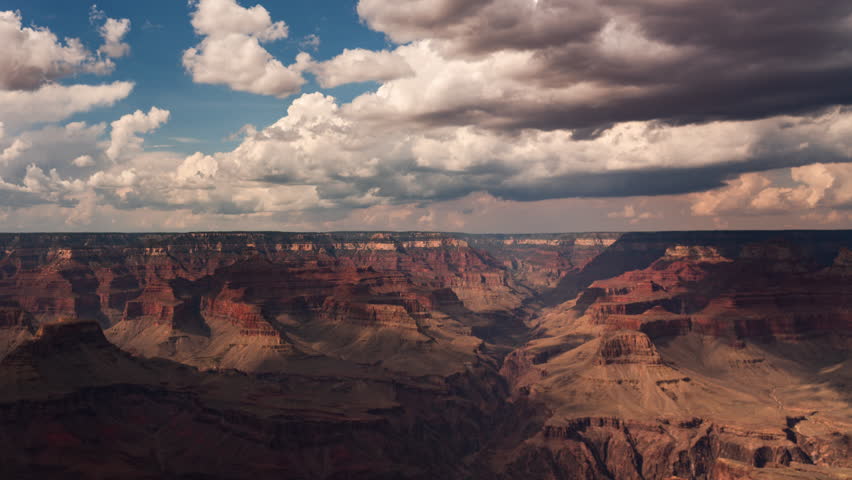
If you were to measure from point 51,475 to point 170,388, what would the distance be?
50425 mm

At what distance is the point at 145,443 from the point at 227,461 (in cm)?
1841

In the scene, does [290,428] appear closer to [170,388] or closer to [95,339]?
[170,388]

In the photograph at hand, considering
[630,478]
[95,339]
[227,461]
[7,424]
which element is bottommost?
[630,478]

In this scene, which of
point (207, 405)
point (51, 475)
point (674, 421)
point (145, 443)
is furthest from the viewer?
point (674, 421)

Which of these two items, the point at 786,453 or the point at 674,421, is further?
the point at 674,421

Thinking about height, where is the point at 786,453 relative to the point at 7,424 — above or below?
below

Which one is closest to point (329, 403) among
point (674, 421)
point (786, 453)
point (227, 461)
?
point (227, 461)

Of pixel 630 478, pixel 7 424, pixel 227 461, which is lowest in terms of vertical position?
pixel 630 478

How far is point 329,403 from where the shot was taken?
607 ft

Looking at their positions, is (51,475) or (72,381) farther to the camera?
(72,381)

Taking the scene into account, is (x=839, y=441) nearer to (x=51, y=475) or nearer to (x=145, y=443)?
(x=145, y=443)

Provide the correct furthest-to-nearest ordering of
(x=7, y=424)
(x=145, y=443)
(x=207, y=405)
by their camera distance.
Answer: (x=207, y=405), (x=145, y=443), (x=7, y=424)

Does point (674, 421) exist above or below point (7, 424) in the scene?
below

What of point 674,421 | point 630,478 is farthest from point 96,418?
point 674,421
